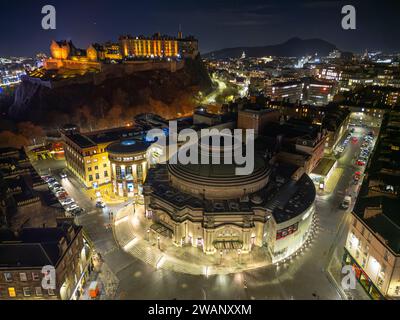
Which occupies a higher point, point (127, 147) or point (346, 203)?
point (127, 147)

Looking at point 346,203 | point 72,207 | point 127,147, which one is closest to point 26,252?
point 72,207

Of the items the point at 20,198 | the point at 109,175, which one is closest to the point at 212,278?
the point at 20,198

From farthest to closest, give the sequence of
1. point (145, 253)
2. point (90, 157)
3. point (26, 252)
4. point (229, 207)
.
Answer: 1. point (90, 157)
2. point (229, 207)
3. point (145, 253)
4. point (26, 252)

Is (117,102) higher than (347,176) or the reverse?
higher

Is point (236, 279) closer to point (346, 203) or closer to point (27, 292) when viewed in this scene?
point (27, 292)

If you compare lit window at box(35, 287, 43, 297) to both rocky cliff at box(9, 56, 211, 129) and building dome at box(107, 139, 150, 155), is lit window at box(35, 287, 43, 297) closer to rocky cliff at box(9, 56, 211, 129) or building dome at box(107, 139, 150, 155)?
building dome at box(107, 139, 150, 155)

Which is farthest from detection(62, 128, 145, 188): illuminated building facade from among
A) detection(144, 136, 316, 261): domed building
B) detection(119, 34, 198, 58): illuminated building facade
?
detection(119, 34, 198, 58): illuminated building facade
